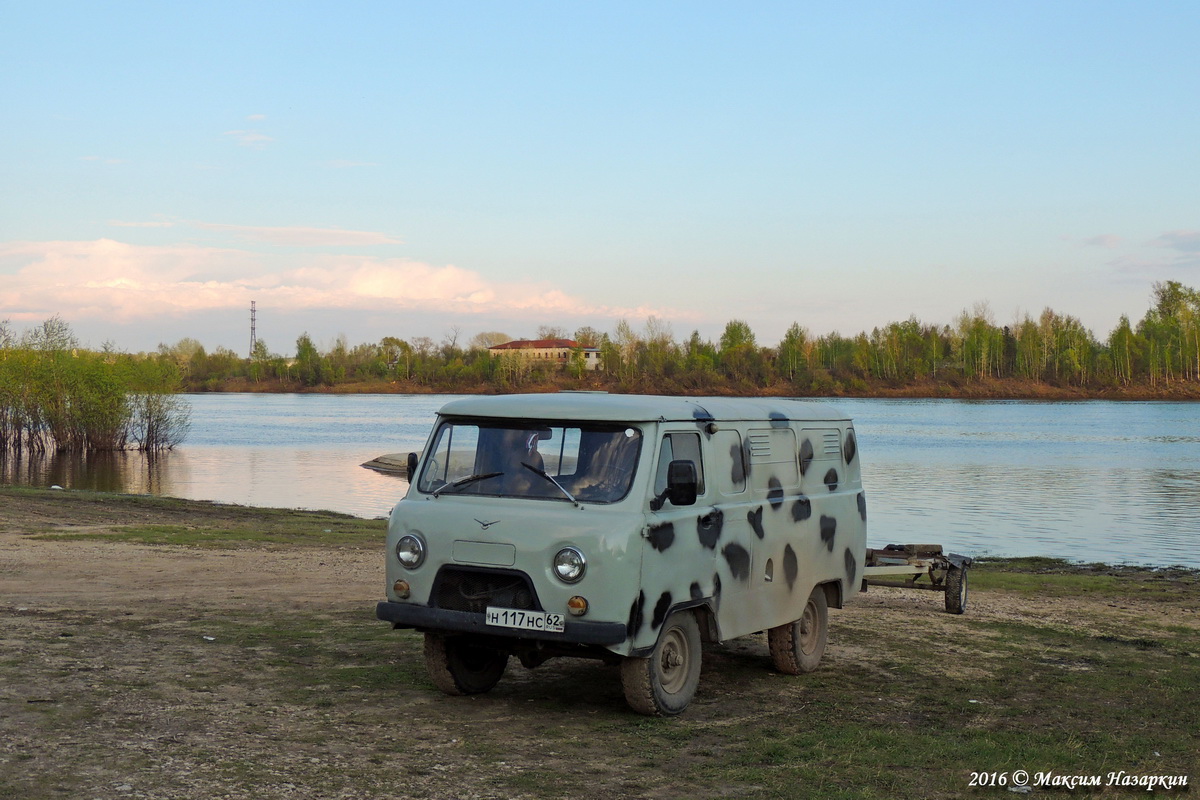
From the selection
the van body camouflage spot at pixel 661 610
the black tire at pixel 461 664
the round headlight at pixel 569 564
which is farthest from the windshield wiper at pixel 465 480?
the van body camouflage spot at pixel 661 610

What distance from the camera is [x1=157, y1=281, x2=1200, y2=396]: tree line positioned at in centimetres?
16150

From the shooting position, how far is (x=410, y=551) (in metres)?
8.38

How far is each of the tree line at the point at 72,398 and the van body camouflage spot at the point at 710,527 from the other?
5215 centimetres

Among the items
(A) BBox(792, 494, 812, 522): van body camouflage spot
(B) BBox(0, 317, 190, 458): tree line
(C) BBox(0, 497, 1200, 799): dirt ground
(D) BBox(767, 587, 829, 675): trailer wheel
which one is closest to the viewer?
(C) BBox(0, 497, 1200, 799): dirt ground

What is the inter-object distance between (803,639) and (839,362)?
559ft

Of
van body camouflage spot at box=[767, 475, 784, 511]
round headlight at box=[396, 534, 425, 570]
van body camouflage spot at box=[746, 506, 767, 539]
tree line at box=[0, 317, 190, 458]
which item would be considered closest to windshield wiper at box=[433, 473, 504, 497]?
round headlight at box=[396, 534, 425, 570]

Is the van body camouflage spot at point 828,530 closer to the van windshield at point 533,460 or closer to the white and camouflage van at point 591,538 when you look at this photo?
the white and camouflage van at point 591,538

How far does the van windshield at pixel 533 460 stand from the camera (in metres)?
8.28

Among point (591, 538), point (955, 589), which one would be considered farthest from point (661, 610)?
point (955, 589)

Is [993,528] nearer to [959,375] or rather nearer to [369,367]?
[959,375]

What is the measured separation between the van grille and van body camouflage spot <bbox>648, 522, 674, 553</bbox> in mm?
939

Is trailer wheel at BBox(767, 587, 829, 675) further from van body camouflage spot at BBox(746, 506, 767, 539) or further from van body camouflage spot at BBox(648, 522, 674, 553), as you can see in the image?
van body camouflage spot at BBox(648, 522, 674, 553)

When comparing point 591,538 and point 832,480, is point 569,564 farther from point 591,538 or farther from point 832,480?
point 832,480

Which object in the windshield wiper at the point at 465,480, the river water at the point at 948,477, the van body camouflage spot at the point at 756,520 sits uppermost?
the windshield wiper at the point at 465,480
